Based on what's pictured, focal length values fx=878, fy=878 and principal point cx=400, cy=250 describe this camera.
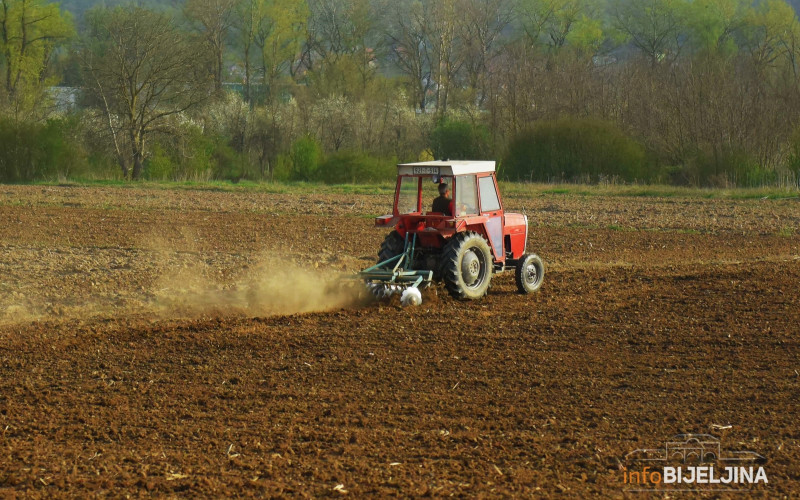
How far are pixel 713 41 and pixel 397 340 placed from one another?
60783 millimetres

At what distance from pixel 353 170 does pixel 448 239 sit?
27.3 m

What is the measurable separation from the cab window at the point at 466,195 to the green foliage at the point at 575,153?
24.6m

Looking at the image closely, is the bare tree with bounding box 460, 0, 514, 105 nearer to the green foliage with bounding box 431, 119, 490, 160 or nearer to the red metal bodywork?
the green foliage with bounding box 431, 119, 490, 160

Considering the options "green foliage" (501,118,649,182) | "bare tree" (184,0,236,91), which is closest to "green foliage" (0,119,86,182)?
"green foliage" (501,118,649,182)

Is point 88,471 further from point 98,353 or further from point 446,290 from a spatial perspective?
point 446,290

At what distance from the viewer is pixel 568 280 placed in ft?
42.8

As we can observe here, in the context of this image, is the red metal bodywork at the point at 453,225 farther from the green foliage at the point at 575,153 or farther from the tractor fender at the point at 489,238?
the green foliage at the point at 575,153

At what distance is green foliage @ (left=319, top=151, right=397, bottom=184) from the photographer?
124ft

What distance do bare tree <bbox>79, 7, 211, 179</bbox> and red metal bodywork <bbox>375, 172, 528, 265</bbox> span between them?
27.4m

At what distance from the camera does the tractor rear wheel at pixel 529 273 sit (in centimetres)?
1162

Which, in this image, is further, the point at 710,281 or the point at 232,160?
the point at 232,160

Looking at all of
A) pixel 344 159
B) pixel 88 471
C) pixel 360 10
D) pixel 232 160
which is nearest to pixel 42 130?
pixel 232 160

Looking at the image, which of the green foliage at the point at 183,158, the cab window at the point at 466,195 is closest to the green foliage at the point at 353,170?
the green foliage at the point at 183,158

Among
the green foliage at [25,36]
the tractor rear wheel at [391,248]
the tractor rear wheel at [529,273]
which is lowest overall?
the tractor rear wheel at [529,273]
